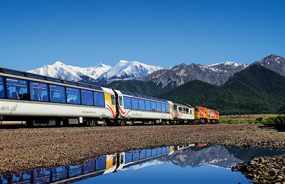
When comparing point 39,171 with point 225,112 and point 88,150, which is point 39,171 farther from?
point 225,112

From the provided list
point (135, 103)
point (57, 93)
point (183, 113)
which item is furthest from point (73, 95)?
point (183, 113)

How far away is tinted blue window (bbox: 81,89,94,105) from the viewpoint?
26.1 meters

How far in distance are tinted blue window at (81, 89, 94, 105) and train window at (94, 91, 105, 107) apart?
75cm

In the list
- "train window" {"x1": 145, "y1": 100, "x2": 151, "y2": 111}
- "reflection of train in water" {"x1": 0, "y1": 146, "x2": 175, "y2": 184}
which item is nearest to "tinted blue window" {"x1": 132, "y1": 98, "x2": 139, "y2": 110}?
"train window" {"x1": 145, "y1": 100, "x2": 151, "y2": 111}

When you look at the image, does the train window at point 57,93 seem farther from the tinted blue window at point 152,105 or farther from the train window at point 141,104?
the tinted blue window at point 152,105

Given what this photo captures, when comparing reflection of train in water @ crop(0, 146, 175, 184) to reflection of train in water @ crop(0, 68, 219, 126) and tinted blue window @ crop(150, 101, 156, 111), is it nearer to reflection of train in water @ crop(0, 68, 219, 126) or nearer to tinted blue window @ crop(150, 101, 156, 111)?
reflection of train in water @ crop(0, 68, 219, 126)

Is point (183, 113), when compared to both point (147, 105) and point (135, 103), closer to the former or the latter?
point (147, 105)

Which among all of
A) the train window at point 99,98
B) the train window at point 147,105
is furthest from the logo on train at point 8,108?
the train window at point 147,105

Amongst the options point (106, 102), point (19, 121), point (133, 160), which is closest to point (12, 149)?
point (133, 160)

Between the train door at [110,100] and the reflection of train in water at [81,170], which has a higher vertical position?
the train door at [110,100]

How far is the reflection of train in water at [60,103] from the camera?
18797 mm

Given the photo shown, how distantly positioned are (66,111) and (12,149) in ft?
40.3

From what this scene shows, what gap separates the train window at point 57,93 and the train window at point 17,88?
102 inches

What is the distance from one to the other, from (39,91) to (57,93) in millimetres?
1971
